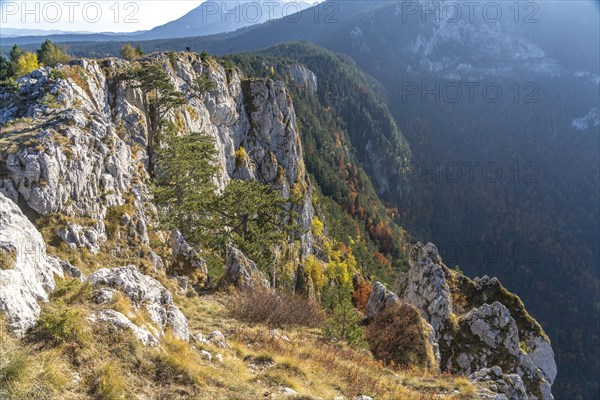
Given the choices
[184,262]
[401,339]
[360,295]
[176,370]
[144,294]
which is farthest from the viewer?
[360,295]

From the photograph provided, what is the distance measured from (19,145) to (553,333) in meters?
204

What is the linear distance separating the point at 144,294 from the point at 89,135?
46.3 feet

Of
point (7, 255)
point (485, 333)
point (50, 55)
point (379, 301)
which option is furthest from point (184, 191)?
point (50, 55)

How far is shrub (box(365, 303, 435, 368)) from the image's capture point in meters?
16.3

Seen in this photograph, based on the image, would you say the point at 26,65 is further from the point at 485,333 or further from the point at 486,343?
the point at 486,343

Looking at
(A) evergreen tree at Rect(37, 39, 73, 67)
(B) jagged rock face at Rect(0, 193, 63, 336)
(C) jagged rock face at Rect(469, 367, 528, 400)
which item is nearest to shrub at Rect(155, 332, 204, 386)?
(B) jagged rock face at Rect(0, 193, 63, 336)

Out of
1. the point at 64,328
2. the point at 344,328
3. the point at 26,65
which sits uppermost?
the point at 26,65

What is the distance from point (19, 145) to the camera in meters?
17.8

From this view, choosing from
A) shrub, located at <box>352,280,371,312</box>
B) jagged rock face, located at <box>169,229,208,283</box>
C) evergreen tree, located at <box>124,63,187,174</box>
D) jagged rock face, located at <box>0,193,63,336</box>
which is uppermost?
evergreen tree, located at <box>124,63,187,174</box>

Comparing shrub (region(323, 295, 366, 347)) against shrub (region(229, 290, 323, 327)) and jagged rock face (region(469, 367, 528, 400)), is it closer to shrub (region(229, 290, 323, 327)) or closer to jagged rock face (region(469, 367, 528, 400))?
shrub (region(229, 290, 323, 327))

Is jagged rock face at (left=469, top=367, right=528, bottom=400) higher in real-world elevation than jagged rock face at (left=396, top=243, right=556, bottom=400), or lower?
higher

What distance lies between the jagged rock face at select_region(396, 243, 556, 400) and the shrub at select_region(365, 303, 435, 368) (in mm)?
3354

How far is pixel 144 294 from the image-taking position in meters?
10.9

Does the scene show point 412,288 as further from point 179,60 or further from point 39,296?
point 179,60
